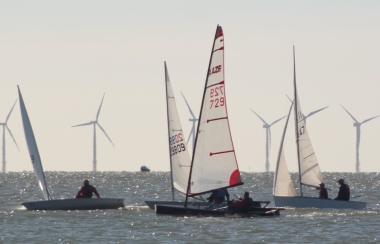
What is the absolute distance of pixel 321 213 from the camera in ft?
152

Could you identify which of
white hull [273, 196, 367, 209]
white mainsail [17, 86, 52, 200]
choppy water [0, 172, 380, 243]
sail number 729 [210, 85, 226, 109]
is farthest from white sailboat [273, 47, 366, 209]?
white mainsail [17, 86, 52, 200]

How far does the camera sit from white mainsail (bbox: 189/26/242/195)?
4041 centimetres

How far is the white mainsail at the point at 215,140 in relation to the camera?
1591 inches

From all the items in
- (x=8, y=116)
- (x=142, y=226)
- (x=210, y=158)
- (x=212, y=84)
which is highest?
(x=8, y=116)

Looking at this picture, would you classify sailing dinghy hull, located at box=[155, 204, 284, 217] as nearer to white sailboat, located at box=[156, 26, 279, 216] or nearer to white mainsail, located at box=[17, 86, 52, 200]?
white sailboat, located at box=[156, 26, 279, 216]

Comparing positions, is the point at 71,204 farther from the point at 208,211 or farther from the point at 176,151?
the point at 208,211

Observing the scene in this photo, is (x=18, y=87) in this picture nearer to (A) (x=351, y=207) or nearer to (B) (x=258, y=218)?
(B) (x=258, y=218)

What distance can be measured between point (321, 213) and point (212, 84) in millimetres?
9694

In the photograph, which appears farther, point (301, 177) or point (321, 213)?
point (301, 177)

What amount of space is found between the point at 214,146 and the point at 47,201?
1033 centimetres

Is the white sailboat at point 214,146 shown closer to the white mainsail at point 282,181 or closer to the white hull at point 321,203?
the white hull at point 321,203

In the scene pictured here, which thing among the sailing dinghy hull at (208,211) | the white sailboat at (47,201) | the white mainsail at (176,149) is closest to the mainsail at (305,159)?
the white mainsail at (176,149)

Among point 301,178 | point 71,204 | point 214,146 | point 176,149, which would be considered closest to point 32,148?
point 71,204

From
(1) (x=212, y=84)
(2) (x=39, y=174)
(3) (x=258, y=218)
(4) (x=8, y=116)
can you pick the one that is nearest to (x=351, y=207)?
(3) (x=258, y=218)
